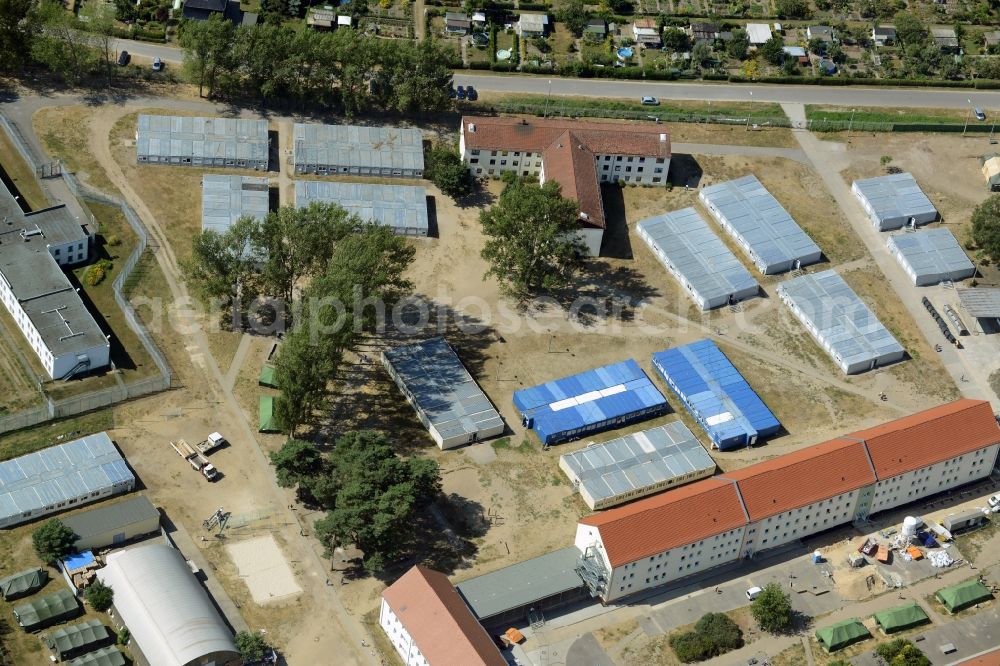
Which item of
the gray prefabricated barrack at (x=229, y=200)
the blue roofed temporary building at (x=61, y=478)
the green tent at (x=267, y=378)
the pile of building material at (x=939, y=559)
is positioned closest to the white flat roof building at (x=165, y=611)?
the blue roofed temporary building at (x=61, y=478)

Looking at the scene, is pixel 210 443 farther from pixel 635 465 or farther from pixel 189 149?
pixel 189 149

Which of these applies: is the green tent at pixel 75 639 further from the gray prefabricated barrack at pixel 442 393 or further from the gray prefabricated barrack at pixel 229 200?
the gray prefabricated barrack at pixel 229 200

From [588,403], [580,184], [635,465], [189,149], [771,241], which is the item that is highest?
[189,149]

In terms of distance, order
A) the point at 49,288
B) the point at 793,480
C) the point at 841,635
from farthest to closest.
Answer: the point at 49,288, the point at 793,480, the point at 841,635

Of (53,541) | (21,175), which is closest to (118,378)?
(53,541)

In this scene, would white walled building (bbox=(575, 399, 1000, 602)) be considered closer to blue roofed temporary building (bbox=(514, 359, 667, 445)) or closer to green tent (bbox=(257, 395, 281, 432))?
blue roofed temporary building (bbox=(514, 359, 667, 445))

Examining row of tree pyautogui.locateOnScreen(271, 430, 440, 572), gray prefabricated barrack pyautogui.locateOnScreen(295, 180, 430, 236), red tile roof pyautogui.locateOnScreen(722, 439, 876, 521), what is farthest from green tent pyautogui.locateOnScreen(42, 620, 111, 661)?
gray prefabricated barrack pyautogui.locateOnScreen(295, 180, 430, 236)

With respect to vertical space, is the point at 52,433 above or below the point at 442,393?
Answer: above
